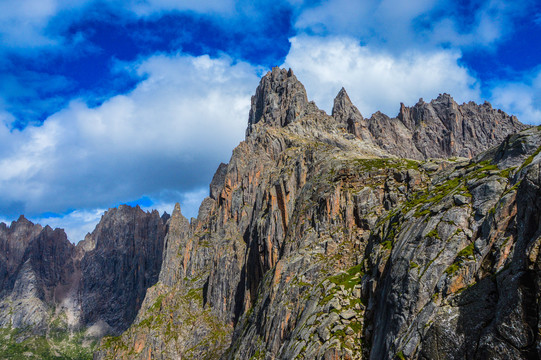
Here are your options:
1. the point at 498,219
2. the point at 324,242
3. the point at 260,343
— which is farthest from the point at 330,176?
the point at 498,219

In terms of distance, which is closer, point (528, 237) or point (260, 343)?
point (528, 237)

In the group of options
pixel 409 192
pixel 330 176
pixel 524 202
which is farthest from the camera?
pixel 330 176

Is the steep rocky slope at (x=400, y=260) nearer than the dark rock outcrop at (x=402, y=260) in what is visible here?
No

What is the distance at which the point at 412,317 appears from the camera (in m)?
42.2

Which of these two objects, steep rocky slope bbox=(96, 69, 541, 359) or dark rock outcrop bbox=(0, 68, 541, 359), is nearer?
dark rock outcrop bbox=(0, 68, 541, 359)

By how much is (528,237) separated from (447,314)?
34.7 feet

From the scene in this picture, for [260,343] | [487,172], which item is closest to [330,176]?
[260,343]

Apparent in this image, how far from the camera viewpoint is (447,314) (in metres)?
35.6

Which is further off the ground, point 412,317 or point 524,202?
point 524,202

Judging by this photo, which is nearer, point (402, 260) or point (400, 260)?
point (402, 260)

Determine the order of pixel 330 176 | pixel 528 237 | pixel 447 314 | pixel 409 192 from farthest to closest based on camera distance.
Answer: pixel 330 176 < pixel 409 192 < pixel 447 314 < pixel 528 237

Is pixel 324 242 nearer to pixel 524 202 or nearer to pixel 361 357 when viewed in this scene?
pixel 361 357

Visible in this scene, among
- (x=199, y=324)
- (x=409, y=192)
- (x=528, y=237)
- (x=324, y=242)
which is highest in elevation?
(x=409, y=192)

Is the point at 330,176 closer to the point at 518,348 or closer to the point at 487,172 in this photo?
the point at 487,172
